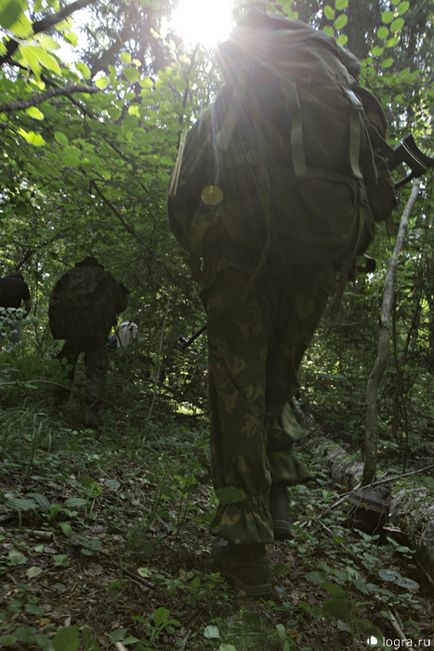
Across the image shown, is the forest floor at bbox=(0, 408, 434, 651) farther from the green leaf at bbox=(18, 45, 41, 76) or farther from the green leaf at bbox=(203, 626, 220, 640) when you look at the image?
the green leaf at bbox=(18, 45, 41, 76)

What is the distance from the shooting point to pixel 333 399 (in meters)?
6.05

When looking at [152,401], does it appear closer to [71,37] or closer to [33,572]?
[33,572]

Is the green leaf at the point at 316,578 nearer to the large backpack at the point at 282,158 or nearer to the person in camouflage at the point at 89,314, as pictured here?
the large backpack at the point at 282,158

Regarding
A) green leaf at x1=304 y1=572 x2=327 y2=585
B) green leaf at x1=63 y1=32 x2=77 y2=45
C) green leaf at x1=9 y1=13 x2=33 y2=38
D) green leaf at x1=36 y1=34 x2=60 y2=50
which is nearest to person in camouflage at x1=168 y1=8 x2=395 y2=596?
green leaf at x1=304 y1=572 x2=327 y2=585

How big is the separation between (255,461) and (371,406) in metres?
1.40

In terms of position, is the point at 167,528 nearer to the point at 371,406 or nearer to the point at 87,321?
the point at 371,406

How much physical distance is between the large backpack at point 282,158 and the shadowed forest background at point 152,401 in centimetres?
69

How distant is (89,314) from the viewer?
15.1 feet

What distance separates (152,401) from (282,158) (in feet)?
10.0

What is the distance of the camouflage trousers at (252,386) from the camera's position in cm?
179

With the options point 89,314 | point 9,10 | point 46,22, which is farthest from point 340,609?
point 89,314

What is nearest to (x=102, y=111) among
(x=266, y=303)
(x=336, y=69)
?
(x=336, y=69)

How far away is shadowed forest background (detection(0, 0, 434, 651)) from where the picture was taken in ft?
4.76

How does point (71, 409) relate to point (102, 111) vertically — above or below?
below
